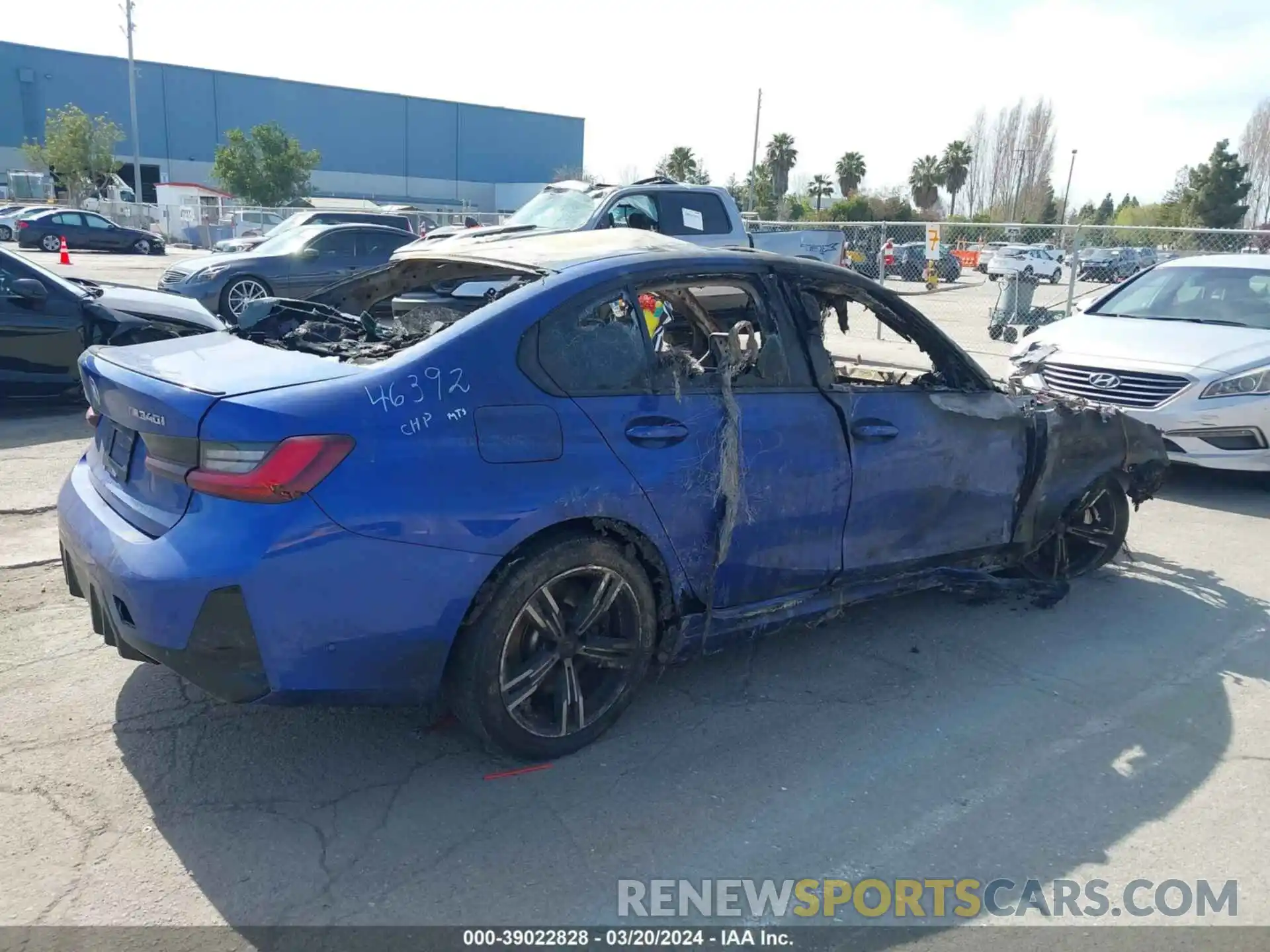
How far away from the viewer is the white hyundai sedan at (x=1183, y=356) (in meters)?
7.24

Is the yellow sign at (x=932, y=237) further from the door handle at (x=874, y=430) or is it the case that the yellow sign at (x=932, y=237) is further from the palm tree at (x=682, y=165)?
the palm tree at (x=682, y=165)

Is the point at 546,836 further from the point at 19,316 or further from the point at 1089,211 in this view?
the point at 1089,211

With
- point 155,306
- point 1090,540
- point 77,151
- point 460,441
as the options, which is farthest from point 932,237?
point 77,151

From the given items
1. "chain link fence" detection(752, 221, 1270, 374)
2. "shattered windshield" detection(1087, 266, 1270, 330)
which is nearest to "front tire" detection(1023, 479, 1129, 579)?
"chain link fence" detection(752, 221, 1270, 374)

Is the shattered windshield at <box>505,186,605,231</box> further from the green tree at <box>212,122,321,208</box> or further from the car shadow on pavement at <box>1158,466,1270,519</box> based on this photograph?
the green tree at <box>212,122,321,208</box>

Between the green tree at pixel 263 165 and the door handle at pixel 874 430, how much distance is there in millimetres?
51651

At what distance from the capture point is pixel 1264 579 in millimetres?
5684

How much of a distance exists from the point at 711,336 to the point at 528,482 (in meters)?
1.12

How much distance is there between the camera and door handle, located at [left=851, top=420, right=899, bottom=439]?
410 centimetres

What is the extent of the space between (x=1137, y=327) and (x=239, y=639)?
7.81 metres

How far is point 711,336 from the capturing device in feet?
12.8

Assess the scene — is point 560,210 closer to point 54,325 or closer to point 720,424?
point 54,325

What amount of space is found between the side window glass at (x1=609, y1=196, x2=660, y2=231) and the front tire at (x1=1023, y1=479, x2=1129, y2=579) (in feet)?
24.6

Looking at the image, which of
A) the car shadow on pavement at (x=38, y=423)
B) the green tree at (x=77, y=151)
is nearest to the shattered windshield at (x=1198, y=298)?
the car shadow on pavement at (x=38, y=423)
